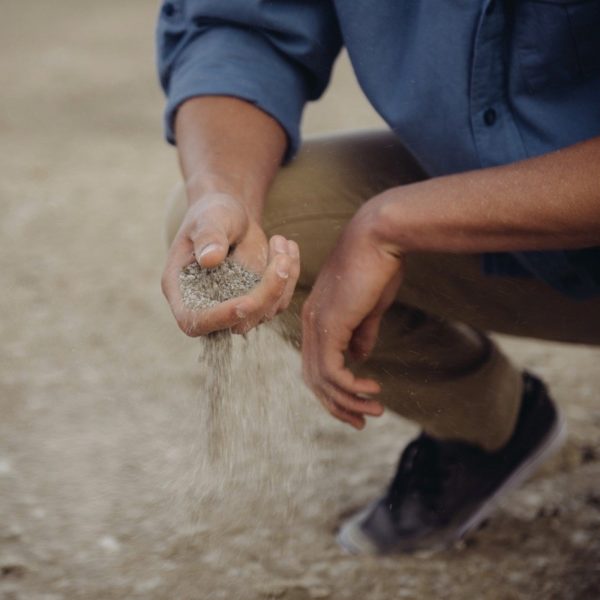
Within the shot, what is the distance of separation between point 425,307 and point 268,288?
1.56 feet

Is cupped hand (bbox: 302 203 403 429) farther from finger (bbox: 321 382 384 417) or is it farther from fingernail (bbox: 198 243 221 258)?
fingernail (bbox: 198 243 221 258)

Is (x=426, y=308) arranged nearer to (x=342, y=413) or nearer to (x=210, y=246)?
(x=342, y=413)

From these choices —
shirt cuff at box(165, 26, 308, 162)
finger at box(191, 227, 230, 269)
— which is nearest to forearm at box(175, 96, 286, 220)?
shirt cuff at box(165, 26, 308, 162)

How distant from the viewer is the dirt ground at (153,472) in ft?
5.98

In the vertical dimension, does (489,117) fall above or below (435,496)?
above

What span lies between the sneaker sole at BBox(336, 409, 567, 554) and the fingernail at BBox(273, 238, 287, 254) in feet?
2.42

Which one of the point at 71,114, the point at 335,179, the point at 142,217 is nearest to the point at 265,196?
the point at 335,179

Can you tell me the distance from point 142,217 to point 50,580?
2.12 meters

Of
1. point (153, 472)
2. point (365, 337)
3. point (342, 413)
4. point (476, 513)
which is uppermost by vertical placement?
point (365, 337)

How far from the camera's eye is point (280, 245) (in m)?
1.41

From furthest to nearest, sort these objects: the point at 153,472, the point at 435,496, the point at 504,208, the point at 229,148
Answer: the point at 153,472 < the point at 435,496 < the point at 229,148 < the point at 504,208

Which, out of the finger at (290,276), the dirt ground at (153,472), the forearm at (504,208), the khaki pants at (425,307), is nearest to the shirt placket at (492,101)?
the forearm at (504,208)

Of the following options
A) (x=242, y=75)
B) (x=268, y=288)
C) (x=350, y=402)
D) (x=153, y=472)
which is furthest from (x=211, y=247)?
(x=153, y=472)

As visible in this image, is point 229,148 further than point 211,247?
Yes
